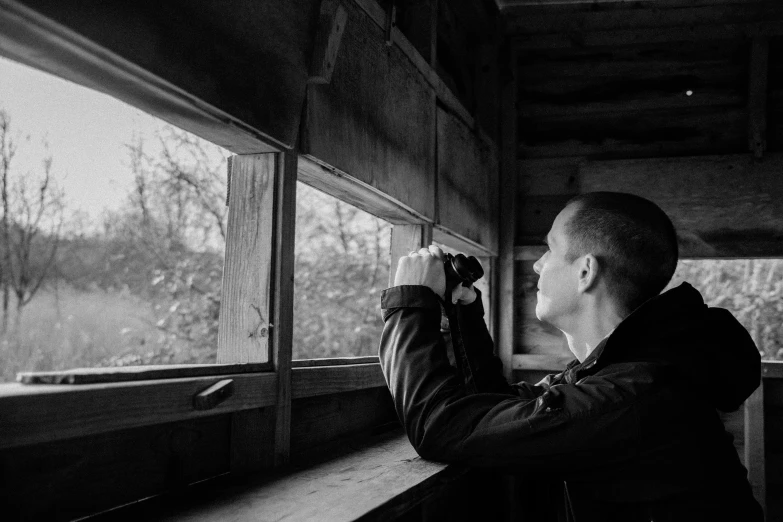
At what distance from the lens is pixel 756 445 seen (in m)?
4.09

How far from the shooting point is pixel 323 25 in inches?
76.4

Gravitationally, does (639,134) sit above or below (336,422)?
above

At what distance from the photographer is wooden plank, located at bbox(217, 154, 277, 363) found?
1796 mm

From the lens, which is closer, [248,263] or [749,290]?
[248,263]

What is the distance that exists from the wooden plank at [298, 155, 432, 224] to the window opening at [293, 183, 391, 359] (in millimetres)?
3404

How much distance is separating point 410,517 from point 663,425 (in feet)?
3.73

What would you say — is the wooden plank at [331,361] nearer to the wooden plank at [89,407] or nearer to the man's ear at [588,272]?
the wooden plank at [89,407]

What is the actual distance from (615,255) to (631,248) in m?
0.05

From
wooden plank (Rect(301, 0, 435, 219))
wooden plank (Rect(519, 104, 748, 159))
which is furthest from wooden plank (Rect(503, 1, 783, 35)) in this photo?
wooden plank (Rect(301, 0, 435, 219))

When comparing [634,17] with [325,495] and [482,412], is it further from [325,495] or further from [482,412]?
[325,495]

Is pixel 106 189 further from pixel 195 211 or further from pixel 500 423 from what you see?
pixel 500 423

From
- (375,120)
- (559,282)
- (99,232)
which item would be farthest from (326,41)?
(99,232)

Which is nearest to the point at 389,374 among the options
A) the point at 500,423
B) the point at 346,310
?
the point at 500,423

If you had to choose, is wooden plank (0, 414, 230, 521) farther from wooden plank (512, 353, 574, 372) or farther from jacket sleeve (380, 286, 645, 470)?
wooden plank (512, 353, 574, 372)
